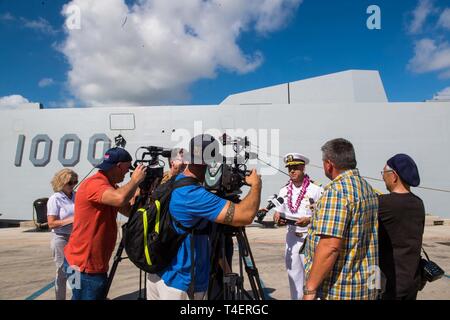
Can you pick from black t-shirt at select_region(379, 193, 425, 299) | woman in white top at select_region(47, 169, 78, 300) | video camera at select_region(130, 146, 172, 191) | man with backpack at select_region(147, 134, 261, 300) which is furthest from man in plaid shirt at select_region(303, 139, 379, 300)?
woman in white top at select_region(47, 169, 78, 300)

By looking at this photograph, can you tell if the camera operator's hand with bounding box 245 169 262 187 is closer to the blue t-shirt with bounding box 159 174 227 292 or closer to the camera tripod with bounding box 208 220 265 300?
the blue t-shirt with bounding box 159 174 227 292

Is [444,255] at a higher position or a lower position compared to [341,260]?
lower

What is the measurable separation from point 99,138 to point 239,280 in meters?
9.30

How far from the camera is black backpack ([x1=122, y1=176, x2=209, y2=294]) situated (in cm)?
153

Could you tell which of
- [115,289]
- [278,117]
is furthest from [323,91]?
[115,289]

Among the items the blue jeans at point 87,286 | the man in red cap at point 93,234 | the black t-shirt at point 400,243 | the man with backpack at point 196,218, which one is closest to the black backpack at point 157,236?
the man with backpack at point 196,218

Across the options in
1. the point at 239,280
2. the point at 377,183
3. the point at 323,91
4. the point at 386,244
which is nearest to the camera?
the point at 386,244

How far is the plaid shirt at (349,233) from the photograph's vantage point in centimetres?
145

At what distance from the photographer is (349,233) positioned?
1.49 meters

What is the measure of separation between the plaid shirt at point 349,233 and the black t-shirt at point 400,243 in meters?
0.26

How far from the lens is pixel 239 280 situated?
1979mm

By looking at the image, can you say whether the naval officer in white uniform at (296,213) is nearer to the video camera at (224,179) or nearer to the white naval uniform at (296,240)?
the white naval uniform at (296,240)

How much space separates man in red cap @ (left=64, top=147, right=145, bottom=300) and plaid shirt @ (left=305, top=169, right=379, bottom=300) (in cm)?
111
